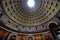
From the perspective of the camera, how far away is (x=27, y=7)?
2170 cm

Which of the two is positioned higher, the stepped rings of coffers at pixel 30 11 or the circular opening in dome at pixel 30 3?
the circular opening in dome at pixel 30 3

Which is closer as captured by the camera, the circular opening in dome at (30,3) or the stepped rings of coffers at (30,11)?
the stepped rings of coffers at (30,11)

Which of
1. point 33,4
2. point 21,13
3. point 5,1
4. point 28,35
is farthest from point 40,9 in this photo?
point 5,1

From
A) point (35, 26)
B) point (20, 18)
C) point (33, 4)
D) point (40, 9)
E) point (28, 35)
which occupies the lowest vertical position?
point (28, 35)

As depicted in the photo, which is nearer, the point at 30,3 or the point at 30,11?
the point at 30,11

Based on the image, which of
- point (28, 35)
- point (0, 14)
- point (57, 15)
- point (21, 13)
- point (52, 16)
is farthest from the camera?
point (21, 13)

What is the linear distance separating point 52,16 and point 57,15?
4.63 feet

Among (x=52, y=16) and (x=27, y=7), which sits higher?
(x=27, y=7)

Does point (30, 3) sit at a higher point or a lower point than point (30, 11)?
higher

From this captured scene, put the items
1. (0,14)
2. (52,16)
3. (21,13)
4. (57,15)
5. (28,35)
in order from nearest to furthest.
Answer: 1. (0,14)
2. (57,15)
3. (52,16)
4. (28,35)
5. (21,13)

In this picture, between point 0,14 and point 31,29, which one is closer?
point 0,14

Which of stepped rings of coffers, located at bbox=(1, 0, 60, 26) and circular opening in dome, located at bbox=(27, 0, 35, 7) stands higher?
circular opening in dome, located at bbox=(27, 0, 35, 7)

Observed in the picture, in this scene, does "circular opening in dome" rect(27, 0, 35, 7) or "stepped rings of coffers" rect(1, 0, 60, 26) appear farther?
"circular opening in dome" rect(27, 0, 35, 7)

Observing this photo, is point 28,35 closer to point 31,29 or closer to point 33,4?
point 31,29
